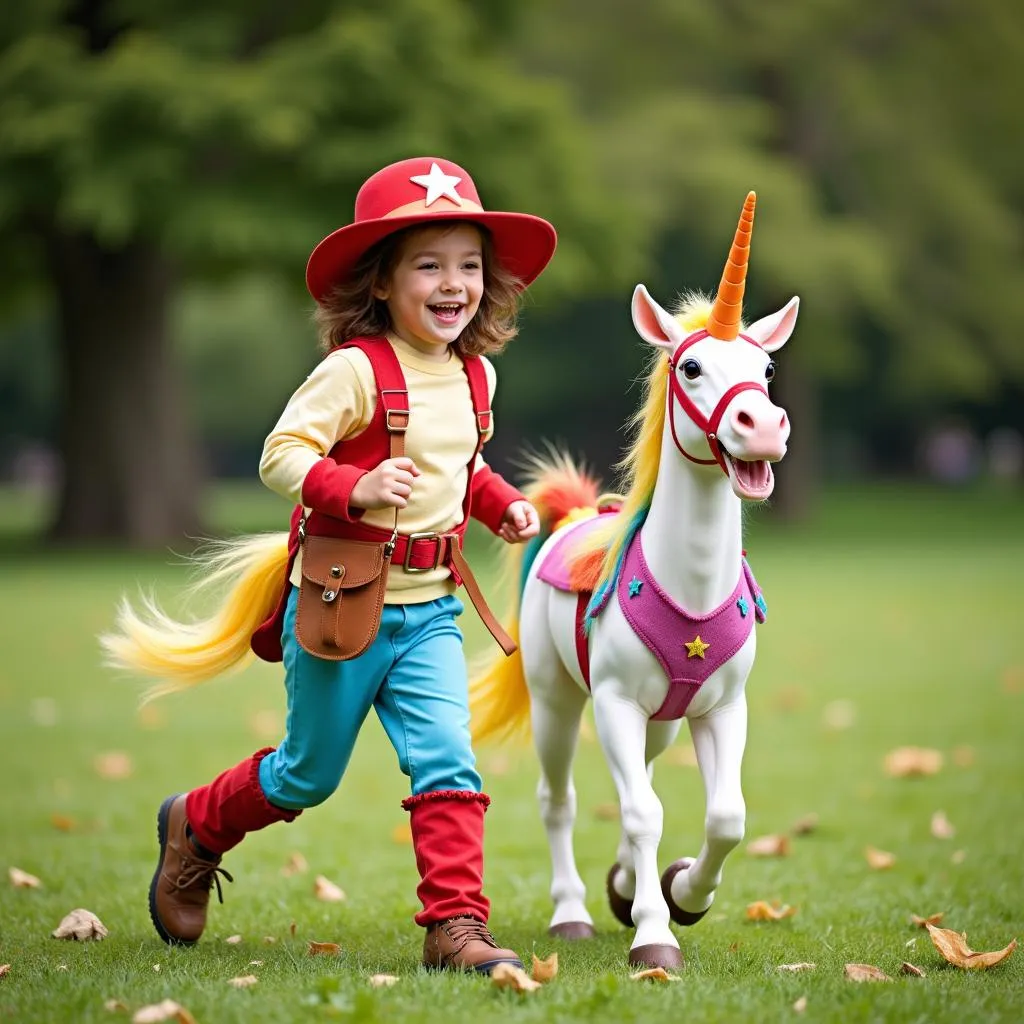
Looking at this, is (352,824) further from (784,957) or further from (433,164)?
(433,164)

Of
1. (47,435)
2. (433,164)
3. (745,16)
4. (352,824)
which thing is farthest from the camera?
(47,435)

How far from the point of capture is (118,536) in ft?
72.5

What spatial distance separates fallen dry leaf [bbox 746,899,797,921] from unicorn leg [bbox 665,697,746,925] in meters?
0.51

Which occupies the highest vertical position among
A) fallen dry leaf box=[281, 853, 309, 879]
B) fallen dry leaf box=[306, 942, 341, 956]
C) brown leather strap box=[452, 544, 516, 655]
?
brown leather strap box=[452, 544, 516, 655]

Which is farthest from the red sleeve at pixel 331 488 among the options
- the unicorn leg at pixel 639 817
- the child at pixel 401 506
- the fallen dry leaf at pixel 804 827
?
the fallen dry leaf at pixel 804 827

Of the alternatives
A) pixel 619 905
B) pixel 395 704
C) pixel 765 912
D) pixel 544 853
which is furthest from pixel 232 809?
pixel 544 853

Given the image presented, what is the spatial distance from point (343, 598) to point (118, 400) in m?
18.7

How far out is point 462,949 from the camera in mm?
3865

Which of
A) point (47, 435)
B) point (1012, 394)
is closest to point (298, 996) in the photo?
point (1012, 394)

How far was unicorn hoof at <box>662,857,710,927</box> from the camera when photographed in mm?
4496

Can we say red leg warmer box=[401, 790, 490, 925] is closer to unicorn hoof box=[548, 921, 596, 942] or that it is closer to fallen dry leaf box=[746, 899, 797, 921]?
unicorn hoof box=[548, 921, 596, 942]

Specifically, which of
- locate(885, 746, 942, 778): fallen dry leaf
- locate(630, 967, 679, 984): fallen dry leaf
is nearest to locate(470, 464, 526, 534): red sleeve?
locate(630, 967, 679, 984): fallen dry leaf

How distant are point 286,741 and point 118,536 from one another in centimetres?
1847

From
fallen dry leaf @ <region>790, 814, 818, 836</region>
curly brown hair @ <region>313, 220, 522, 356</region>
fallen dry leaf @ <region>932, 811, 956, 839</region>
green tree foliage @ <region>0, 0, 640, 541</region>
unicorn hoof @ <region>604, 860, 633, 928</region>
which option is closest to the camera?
curly brown hair @ <region>313, 220, 522, 356</region>
